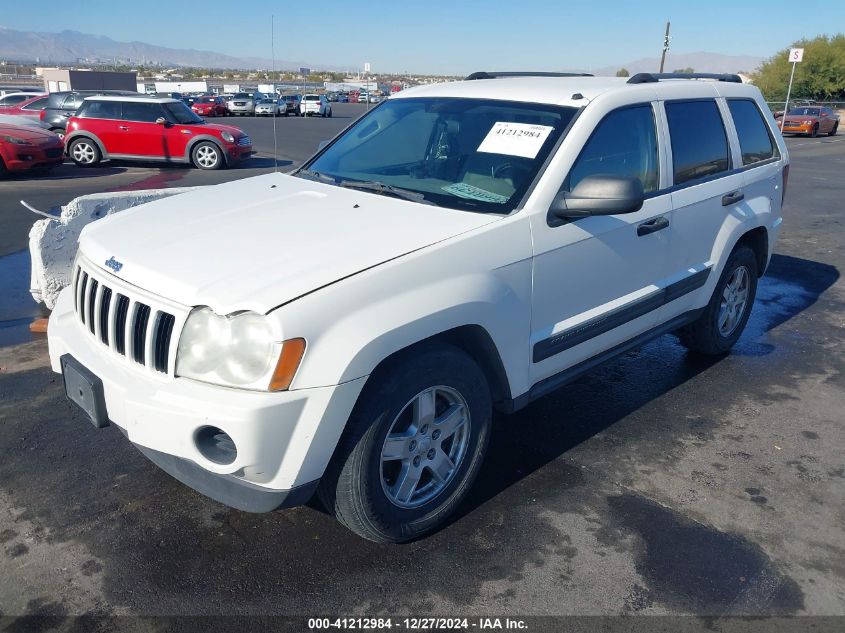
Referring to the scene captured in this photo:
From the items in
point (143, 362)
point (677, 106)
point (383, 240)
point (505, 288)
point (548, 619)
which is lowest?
point (548, 619)

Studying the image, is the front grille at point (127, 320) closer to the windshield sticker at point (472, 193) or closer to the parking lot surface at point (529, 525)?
the parking lot surface at point (529, 525)

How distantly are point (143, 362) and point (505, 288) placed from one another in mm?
1503

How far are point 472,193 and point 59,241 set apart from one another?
389cm

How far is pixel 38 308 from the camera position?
241 inches

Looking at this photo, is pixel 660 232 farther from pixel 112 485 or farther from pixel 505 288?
pixel 112 485

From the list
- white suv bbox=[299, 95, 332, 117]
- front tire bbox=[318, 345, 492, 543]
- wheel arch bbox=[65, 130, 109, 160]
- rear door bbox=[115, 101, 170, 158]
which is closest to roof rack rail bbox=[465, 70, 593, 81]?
front tire bbox=[318, 345, 492, 543]

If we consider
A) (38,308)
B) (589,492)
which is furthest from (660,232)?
(38,308)

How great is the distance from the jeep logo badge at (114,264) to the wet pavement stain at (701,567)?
2.45m

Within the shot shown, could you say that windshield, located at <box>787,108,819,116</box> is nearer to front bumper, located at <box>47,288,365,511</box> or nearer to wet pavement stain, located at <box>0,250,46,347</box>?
wet pavement stain, located at <box>0,250,46,347</box>

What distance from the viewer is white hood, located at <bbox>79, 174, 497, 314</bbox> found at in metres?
2.60

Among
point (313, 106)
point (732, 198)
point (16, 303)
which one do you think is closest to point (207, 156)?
point (16, 303)

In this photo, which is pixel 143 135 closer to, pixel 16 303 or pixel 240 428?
pixel 16 303

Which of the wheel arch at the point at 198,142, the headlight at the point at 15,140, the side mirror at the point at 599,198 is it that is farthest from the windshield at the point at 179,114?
the side mirror at the point at 599,198

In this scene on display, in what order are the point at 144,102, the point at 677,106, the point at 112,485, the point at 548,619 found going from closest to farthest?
the point at 548,619 → the point at 112,485 → the point at 677,106 → the point at 144,102
